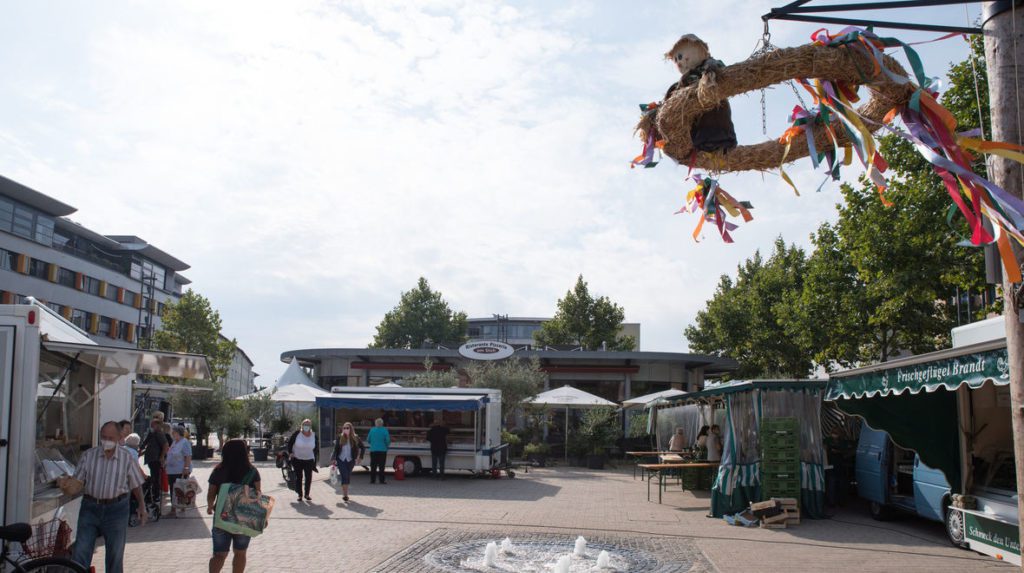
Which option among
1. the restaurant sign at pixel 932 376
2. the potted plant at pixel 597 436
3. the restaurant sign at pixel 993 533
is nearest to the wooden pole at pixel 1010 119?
the restaurant sign at pixel 932 376

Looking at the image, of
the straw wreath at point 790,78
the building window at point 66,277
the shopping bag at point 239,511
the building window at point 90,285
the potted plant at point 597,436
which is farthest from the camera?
the building window at point 90,285

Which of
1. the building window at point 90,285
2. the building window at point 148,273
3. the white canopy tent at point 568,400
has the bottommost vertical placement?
the white canopy tent at point 568,400

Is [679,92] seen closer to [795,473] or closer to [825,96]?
[825,96]

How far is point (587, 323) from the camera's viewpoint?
54.2 meters

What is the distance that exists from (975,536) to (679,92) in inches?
323

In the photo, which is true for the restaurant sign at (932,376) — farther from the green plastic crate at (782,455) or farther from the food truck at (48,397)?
the food truck at (48,397)

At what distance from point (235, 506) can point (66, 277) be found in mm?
54630

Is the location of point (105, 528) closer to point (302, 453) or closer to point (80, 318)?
point (302, 453)

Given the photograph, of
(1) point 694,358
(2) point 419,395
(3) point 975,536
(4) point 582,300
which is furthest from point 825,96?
(4) point 582,300

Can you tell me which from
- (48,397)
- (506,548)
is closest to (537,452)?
(506,548)

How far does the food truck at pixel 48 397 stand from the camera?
691cm

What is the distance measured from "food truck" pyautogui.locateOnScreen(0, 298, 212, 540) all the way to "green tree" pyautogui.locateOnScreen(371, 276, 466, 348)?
5459 centimetres

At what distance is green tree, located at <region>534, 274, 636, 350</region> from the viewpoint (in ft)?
177

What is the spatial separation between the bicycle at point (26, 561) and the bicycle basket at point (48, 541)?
0.29m
